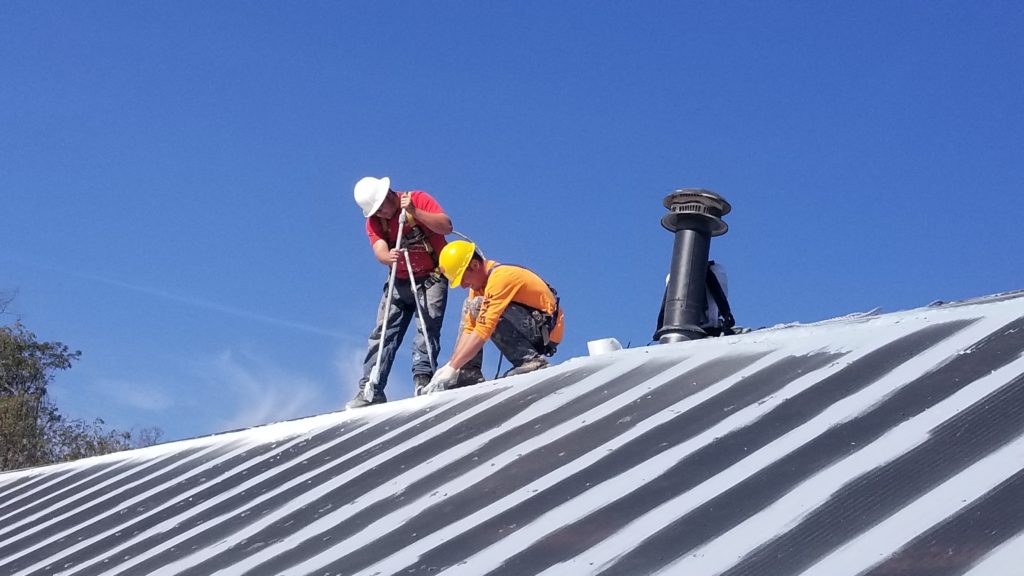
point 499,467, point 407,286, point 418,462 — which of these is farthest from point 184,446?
point 499,467

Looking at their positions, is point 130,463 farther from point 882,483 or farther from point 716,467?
point 882,483

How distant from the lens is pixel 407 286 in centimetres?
841

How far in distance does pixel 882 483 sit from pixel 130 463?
6.55 meters

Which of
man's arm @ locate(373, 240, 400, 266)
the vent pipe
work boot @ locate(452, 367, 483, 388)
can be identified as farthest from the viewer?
man's arm @ locate(373, 240, 400, 266)

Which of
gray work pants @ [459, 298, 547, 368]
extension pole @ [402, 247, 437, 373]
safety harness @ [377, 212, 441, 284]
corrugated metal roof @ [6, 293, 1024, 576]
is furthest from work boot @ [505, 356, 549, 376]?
safety harness @ [377, 212, 441, 284]

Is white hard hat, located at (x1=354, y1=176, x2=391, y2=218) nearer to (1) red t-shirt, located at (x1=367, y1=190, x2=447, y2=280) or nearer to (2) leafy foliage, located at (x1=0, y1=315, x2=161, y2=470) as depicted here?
(1) red t-shirt, located at (x1=367, y1=190, x2=447, y2=280)

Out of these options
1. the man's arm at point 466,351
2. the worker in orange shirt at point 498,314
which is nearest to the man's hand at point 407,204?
the worker in orange shirt at point 498,314

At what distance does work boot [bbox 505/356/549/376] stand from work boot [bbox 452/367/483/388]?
458mm

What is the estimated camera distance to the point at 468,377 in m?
7.43

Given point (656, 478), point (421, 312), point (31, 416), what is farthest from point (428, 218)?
point (31, 416)

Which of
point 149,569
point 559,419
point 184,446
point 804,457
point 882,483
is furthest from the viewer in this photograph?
point 184,446

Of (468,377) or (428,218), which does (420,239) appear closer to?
(428,218)

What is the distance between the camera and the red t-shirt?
8305 millimetres

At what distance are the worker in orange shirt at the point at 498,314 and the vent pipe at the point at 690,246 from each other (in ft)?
3.14
